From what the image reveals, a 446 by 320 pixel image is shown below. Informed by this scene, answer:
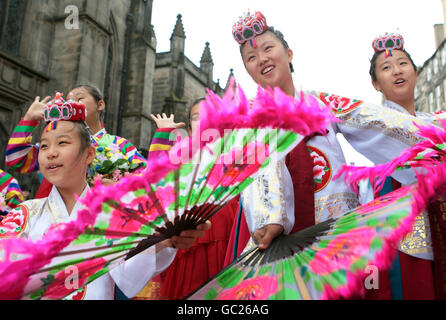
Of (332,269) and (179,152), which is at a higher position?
(179,152)

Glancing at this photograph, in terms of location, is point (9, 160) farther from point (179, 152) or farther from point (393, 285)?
point (393, 285)

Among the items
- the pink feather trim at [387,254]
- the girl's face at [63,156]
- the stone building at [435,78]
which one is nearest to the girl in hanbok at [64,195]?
the girl's face at [63,156]

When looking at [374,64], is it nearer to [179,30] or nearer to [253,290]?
[253,290]

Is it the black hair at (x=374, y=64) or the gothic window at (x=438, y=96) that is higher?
the gothic window at (x=438, y=96)

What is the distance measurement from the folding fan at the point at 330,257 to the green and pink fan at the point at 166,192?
0.27 m

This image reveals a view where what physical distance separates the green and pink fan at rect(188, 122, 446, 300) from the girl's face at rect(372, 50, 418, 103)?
51.0 inches

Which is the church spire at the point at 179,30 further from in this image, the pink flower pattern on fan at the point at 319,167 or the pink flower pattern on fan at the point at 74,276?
the pink flower pattern on fan at the point at 74,276

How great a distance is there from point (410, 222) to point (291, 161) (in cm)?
93

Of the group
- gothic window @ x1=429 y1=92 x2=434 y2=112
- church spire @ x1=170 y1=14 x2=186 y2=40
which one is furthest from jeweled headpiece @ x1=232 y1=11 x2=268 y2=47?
gothic window @ x1=429 y1=92 x2=434 y2=112

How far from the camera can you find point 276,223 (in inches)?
58.4

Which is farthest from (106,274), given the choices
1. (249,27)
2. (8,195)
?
(8,195)

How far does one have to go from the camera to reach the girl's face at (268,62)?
2.14 metres

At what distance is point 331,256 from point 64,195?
1584 mm

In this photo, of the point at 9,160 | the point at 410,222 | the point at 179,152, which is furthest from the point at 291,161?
the point at 9,160
